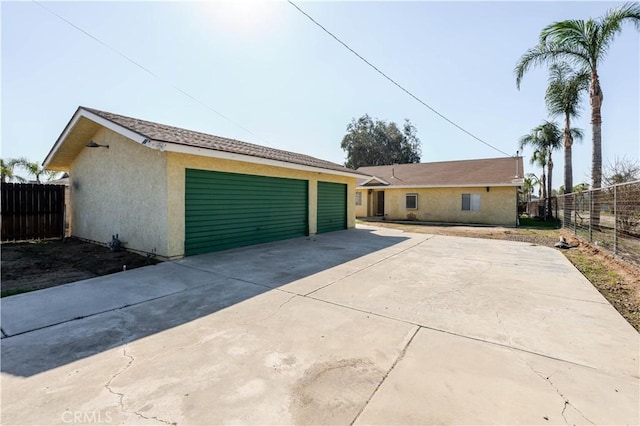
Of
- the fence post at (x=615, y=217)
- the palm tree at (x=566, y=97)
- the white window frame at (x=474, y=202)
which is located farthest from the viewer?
the white window frame at (x=474, y=202)

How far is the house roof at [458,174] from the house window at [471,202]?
3.28ft

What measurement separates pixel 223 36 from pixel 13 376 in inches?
385

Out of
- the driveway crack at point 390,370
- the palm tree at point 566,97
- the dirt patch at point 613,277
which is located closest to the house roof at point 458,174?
the palm tree at point 566,97

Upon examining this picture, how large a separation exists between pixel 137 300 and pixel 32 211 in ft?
28.3

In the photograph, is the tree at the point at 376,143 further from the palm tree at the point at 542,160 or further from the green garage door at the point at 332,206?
the green garage door at the point at 332,206

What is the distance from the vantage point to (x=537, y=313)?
396cm

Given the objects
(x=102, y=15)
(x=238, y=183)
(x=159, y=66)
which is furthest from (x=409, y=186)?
(x=102, y=15)

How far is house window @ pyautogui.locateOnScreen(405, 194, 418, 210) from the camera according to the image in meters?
20.4

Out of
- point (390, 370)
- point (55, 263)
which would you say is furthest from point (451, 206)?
point (55, 263)

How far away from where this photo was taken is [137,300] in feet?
14.1

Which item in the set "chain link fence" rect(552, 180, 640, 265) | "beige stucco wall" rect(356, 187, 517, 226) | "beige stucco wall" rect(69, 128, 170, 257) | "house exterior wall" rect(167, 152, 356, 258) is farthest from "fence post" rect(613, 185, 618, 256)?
"beige stucco wall" rect(356, 187, 517, 226)

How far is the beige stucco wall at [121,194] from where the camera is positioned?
6.94m

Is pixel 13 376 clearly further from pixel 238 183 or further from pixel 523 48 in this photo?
pixel 523 48

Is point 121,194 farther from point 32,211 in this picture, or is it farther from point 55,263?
point 32,211
